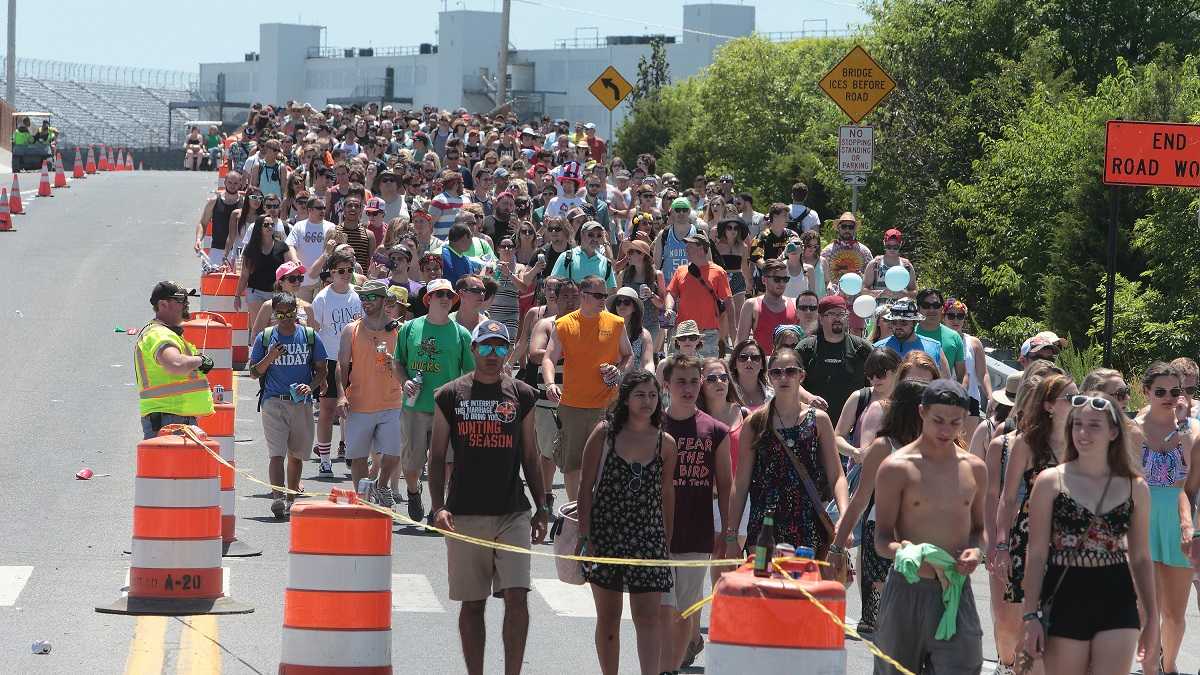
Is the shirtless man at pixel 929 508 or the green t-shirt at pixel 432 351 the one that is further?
the green t-shirt at pixel 432 351

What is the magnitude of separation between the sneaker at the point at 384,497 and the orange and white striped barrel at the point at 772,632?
24.5 feet

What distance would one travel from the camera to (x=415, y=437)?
13.4 meters

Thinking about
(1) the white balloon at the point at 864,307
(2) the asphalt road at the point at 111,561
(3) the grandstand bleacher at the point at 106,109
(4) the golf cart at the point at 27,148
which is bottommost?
(2) the asphalt road at the point at 111,561

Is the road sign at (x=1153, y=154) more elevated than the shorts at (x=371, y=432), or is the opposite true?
the road sign at (x=1153, y=154)

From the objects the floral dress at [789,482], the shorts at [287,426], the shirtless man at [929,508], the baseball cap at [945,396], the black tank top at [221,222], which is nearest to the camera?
the shirtless man at [929,508]

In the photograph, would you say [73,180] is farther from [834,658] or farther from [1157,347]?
[834,658]

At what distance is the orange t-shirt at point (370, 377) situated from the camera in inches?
550

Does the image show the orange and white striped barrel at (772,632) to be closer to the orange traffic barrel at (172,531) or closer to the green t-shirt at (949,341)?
the orange traffic barrel at (172,531)

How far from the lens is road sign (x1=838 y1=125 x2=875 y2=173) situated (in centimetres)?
2308

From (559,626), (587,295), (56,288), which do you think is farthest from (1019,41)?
(559,626)

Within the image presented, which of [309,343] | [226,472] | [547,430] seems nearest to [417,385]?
[309,343]

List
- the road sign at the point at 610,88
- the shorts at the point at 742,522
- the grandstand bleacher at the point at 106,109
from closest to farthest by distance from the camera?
the shorts at the point at 742,522, the road sign at the point at 610,88, the grandstand bleacher at the point at 106,109

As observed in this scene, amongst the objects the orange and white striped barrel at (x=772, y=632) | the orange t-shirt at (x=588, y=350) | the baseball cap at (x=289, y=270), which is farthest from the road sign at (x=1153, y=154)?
the orange and white striped barrel at (x=772, y=632)

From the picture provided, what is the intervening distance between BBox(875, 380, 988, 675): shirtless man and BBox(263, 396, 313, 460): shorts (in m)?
6.98
